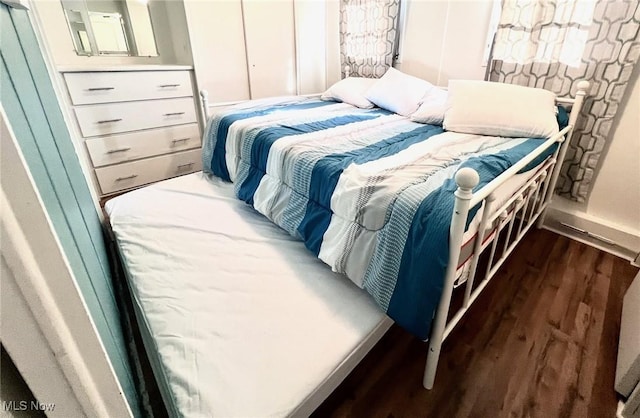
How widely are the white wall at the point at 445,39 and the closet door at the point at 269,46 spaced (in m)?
1.17

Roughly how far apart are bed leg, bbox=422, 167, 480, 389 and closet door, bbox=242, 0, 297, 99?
2.69m

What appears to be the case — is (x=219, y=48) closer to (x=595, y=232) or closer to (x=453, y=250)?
(x=453, y=250)

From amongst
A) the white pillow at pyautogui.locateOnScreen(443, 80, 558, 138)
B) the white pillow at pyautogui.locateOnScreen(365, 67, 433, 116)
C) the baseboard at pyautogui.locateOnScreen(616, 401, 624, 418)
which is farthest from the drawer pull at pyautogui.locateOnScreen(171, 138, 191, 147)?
the baseboard at pyautogui.locateOnScreen(616, 401, 624, 418)

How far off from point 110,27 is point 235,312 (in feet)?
8.75

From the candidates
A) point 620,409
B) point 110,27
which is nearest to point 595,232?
point 620,409

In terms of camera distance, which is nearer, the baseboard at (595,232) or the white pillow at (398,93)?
the baseboard at (595,232)

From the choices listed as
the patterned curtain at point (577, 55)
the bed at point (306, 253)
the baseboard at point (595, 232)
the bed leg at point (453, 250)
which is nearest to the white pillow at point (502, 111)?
the bed at point (306, 253)

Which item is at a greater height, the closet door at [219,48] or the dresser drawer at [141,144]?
the closet door at [219,48]

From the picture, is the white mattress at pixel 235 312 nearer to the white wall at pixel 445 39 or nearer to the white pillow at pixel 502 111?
the white pillow at pixel 502 111

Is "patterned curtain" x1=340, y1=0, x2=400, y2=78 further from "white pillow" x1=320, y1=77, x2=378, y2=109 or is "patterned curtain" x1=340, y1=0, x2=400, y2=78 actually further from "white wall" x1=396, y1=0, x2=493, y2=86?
"white pillow" x1=320, y1=77, x2=378, y2=109

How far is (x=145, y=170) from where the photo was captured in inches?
97.3

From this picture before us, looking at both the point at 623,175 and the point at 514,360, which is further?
the point at 623,175

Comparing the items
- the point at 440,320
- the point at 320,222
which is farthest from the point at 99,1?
the point at 440,320

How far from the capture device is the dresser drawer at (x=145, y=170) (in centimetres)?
232
